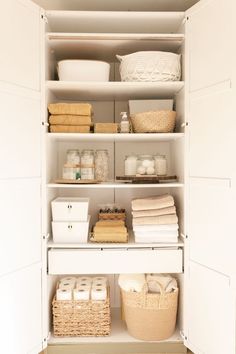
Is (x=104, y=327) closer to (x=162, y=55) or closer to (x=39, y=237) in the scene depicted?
(x=39, y=237)

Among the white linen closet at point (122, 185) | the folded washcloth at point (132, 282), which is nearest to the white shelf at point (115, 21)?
the white linen closet at point (122, 185)

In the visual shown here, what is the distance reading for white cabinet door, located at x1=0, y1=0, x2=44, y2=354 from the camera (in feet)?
5.96

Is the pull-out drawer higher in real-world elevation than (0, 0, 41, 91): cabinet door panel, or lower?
lower

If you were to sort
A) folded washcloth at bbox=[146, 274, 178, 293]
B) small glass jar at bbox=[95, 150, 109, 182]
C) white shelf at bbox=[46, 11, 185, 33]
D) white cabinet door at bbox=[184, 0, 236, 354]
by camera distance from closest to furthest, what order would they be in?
white cabinet door at bbox=[184, 0, 236, 354], white shelf at bbox=[46, 11, 185, 33], folded washcloth at bbox=[146, 274, 178, 293], small glass jar at bbox=[95, 150, 109, 182]

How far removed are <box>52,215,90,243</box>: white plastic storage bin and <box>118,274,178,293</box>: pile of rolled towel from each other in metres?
0.40

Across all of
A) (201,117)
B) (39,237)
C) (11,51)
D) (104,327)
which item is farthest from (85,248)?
(11,51)

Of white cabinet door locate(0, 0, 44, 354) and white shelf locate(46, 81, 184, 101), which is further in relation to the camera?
white shelf locate(46, 81, 184, 101)

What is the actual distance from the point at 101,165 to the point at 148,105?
0.52m

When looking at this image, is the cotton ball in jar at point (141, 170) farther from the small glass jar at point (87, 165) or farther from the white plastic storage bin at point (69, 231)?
the white plastic storage bin at point (69, 231)

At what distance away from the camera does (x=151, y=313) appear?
6.77 ft

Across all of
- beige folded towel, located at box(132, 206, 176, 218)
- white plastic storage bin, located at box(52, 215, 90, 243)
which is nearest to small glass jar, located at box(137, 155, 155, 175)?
beige folded towel, located at box(132, 206, 176, 218)

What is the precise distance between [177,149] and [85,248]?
898 mm

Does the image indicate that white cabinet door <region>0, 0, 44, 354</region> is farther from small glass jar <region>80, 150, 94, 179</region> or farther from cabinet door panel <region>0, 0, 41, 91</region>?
small glass jar <region>80, 150, 94, 179</region>

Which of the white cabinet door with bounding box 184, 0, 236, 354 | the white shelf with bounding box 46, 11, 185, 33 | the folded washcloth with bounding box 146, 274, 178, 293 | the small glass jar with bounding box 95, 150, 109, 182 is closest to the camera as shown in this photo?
the white cabinet door with bounding box 184, 0, 236, 354
